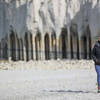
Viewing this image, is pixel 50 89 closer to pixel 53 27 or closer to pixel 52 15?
pixel 53 27

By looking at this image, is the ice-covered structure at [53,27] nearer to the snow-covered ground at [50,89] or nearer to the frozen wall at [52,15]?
the frozen wall at [52,15]

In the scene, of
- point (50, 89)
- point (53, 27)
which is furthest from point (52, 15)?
point (50, 89)

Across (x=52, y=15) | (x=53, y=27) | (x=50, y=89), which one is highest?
(x=52, y=15)

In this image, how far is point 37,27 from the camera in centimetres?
4347

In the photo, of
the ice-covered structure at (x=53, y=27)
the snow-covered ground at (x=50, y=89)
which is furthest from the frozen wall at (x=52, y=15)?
the snow-covered ground at (x=50, y=89)

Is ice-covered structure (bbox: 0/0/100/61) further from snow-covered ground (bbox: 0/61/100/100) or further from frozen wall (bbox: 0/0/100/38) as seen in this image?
snow-covered ground (bbox: 0/61/100/100)

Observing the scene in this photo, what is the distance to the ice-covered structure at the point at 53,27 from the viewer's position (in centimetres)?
3991

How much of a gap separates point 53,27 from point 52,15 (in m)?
1.37

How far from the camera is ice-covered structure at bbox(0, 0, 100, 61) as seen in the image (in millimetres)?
39906

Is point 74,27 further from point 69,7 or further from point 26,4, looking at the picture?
point 26,4

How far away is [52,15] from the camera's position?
140 feet

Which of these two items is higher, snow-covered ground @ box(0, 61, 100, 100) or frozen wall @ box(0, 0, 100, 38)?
frozen wall @ box(0, 0, 100, 38)

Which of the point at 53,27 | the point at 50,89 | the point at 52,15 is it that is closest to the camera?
the point at 50,89

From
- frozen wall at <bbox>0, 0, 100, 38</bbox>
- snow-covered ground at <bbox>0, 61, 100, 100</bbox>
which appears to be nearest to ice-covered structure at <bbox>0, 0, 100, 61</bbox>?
frozen wall at <bbox>0, 0, 100, 38</bbox>
